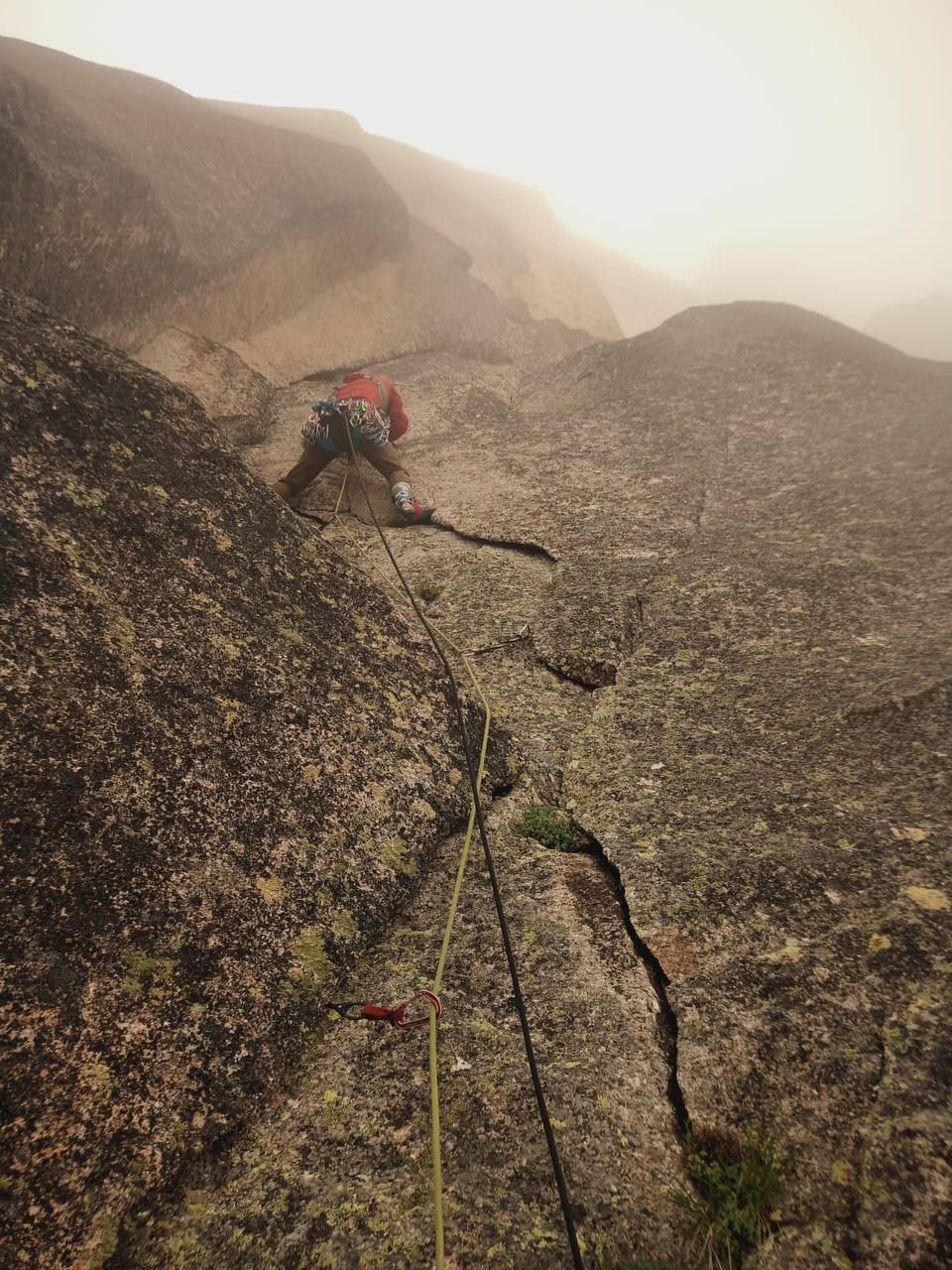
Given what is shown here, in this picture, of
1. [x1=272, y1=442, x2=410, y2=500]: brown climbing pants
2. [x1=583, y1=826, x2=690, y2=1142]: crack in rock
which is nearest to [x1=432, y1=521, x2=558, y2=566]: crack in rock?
[x1=272, y1=442, x2=410, y2=500]: brown climbing pants

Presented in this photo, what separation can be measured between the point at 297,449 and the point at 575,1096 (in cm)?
1302

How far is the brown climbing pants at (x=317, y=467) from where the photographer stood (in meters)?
12.0

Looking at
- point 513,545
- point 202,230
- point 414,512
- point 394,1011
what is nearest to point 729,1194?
point 394,1011

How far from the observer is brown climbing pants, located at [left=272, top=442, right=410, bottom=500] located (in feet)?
39.4

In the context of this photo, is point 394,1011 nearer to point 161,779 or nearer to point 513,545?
point 161,779

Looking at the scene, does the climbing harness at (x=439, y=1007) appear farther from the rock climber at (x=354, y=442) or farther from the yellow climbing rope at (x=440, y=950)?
the rock climber at (x=354, y=442)

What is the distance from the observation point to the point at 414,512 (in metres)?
11.3

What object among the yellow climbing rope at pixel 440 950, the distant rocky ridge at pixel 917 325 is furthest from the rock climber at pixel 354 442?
the distant rocky ridge at pixel 917 325

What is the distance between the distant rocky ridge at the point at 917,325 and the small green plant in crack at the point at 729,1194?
93058 millimetres

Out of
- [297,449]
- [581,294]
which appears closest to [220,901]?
[297,449]

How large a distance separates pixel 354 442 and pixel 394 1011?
10.1 m

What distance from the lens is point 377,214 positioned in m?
22.8

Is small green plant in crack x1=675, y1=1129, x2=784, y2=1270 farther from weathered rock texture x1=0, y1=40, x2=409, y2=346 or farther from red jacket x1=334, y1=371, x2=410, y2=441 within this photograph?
weathered rock texture x1=0, y1=40, x2=409, y2=346

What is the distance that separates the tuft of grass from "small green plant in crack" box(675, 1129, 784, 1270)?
2.34 m
